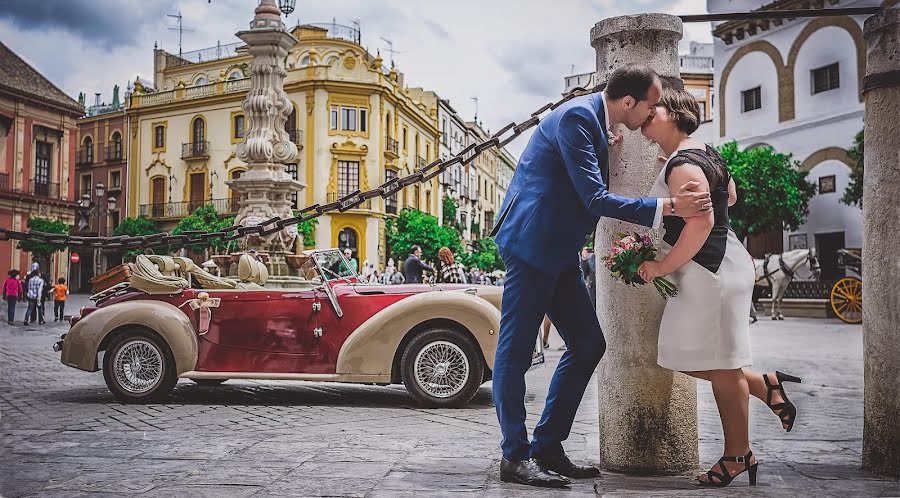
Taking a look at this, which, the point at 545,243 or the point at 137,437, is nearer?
the point at 545,243

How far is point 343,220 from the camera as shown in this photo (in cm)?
5241

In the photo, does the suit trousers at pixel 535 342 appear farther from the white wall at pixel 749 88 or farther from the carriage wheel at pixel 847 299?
the white wall at pixel 749 88

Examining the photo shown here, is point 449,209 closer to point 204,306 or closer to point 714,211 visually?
point 204,306

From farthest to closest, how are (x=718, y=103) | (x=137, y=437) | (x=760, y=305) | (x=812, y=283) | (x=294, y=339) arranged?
(x=718, y=103), (x=760, y=305), (x=812, y=283), (x=294, y=339), (x=137, y=437)

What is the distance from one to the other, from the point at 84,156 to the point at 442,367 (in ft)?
208

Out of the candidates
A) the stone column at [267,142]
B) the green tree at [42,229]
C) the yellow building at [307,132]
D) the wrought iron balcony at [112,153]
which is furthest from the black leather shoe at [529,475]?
the wrought iron balcony at [112,153]

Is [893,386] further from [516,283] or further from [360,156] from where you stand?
[360,156]

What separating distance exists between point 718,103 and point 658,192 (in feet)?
111

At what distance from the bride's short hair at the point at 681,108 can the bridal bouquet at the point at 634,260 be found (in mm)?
570

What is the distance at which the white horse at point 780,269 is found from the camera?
76.5ft

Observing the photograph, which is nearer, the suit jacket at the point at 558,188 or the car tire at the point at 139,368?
the suit jacket at the point at 558,188

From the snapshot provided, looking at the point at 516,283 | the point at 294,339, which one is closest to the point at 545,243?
the point at 516,283

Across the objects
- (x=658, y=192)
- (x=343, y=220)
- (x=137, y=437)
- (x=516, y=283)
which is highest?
(x=343, y=220)

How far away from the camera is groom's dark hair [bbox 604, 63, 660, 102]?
3.74 meters
